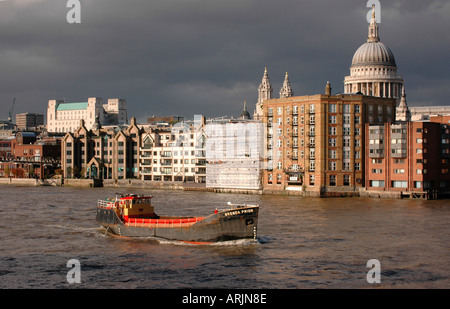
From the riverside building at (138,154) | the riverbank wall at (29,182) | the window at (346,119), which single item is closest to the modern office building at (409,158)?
the window at (346,119)

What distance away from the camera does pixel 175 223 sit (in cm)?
5866

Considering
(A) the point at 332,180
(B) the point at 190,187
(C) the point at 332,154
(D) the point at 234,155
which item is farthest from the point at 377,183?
(B) the point at 190,187

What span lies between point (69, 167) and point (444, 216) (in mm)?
119617

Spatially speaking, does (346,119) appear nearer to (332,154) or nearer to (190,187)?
(332,154)

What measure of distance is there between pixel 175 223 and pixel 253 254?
10553 mm

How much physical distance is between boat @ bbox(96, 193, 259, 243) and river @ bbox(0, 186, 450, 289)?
964mm

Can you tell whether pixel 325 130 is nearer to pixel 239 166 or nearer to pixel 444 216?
pixel 239 166

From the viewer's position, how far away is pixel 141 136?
163m

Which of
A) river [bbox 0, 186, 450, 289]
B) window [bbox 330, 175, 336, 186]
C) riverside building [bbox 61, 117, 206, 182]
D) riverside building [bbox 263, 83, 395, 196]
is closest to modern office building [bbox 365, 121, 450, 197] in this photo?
riverside building [bbox 263, 83, 395, 196]

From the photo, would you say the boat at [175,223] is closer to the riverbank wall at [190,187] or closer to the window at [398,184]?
the riverbank wall at [190,187]

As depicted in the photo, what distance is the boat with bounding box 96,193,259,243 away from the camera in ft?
184

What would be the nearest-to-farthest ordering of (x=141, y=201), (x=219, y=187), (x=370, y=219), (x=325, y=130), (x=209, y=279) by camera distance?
(x=209, y=279) → (x=141, y=201) → (x=370, y=219) → (x=325, y=130) → (x=219, y=187)

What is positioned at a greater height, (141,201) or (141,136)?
(141,136)

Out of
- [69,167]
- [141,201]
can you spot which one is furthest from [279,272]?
[69,167]
